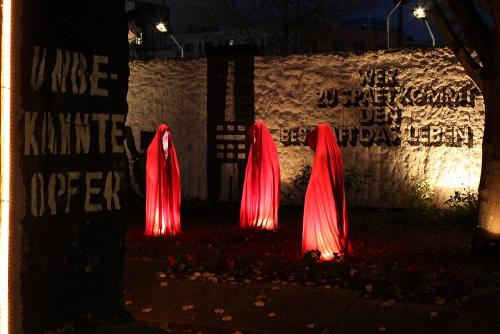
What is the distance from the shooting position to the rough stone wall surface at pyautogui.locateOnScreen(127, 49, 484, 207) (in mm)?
12805

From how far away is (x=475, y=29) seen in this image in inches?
347

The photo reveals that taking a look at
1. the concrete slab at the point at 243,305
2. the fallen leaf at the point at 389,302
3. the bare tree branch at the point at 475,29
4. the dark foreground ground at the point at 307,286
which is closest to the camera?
the dark foreground ground at the point at 307,286

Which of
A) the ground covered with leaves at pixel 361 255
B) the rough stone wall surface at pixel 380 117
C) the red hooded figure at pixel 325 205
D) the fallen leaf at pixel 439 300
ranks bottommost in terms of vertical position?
the fallen leaf at pixel 439 300

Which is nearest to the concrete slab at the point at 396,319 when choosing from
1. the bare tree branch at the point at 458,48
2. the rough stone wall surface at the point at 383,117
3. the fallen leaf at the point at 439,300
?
the fallen leaf at the point at 439,300

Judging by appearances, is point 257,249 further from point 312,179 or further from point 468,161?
point 468,161

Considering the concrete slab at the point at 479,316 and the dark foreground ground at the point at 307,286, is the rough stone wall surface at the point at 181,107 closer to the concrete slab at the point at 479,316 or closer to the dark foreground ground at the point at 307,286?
the dark foreground ground at the point at 307,286

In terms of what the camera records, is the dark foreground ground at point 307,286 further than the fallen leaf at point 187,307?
No

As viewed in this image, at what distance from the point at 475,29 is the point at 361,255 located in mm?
2992

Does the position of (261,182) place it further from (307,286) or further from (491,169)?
(307,286)

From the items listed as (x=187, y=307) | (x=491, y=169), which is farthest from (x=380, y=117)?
(x=187, y=307)

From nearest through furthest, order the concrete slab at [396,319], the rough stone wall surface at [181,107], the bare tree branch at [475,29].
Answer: the concrete slab at [396,319] < the bare tree branch at [475,29] < the rough stone wall surface at [181,107]

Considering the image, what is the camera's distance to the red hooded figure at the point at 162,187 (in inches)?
431

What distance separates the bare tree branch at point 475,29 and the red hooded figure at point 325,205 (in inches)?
80.0

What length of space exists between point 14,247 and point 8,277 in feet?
0.51
